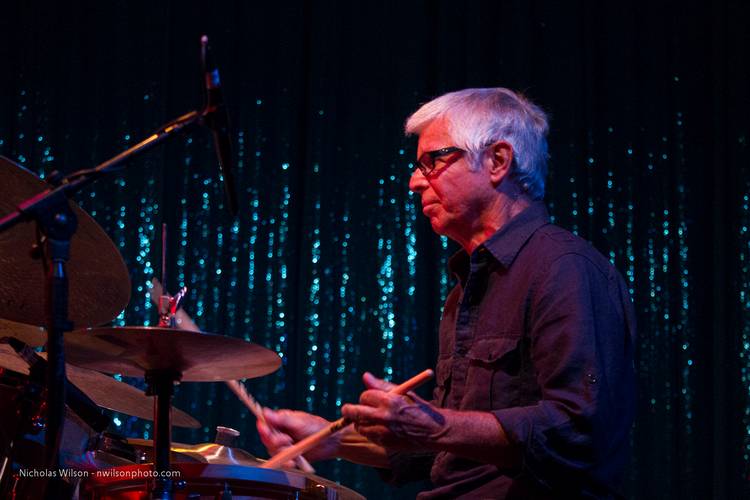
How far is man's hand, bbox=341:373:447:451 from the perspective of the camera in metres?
1.53

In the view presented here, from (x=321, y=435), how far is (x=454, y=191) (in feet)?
2.03

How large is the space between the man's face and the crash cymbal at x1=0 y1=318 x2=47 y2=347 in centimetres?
90

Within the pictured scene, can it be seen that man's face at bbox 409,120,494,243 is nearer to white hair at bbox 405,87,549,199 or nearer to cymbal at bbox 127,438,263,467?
white hair at bbox 405,87,549,199

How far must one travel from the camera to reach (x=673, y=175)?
11.5 ft

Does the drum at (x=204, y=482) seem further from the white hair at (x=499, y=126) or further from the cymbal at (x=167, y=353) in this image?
the white hair at (x=499, y=126)

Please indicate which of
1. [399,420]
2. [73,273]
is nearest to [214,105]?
[73,273]

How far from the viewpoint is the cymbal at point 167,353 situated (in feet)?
6.06

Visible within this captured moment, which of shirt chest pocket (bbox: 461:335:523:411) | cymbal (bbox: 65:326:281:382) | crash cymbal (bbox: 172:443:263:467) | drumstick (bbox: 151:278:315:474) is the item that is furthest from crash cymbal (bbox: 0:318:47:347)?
shirt chest pocket (bbox: 461:335:523:411)

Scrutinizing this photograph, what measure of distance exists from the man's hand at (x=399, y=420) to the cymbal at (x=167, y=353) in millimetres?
397

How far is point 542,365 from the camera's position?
1.65m

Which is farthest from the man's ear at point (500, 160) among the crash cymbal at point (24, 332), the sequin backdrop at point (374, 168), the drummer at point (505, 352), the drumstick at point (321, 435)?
the sequin backdrop at point (374, 168)

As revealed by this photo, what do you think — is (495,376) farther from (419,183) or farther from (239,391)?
(239,391)

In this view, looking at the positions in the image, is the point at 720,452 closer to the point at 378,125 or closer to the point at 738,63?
the point at 738,63

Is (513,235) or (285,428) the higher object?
(513,235)
